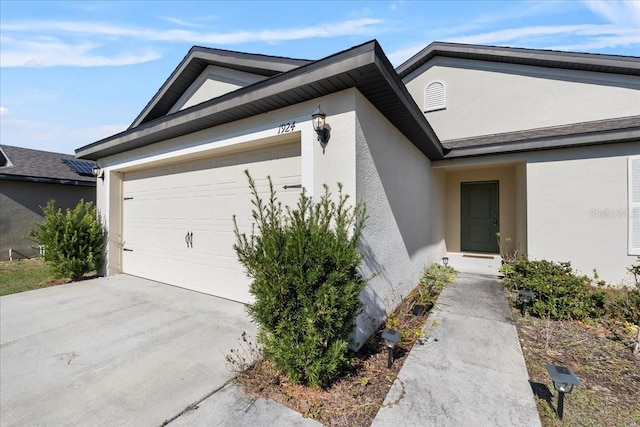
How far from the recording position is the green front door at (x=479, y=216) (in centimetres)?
821

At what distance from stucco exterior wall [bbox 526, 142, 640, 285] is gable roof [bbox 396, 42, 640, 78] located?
2410 mm

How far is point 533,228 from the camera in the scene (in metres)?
6.04

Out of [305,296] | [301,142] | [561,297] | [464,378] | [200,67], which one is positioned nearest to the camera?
[305,296]

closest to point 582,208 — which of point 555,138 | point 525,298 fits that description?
point 555,138

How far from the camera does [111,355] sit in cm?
322

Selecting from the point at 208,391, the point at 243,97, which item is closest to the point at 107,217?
the point at 243,97

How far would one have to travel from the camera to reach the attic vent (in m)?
8.30

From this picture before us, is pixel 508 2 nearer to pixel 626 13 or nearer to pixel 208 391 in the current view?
pixel 626 13

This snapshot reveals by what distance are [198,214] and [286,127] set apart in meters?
2.88

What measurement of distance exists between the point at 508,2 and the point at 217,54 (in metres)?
5.60

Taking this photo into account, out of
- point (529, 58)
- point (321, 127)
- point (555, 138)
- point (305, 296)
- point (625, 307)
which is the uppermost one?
point (529, 58)

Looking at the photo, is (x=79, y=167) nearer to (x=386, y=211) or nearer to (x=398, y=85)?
(x=386, y=211)

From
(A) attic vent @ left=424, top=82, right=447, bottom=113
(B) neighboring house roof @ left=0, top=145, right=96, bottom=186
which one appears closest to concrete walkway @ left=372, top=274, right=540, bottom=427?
(A) attic vent @ left=424, top=82, right=447, bottom=113

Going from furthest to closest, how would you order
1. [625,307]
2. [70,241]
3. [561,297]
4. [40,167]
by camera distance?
[40,167] → [70,241] → [561,297] → [625,307]
